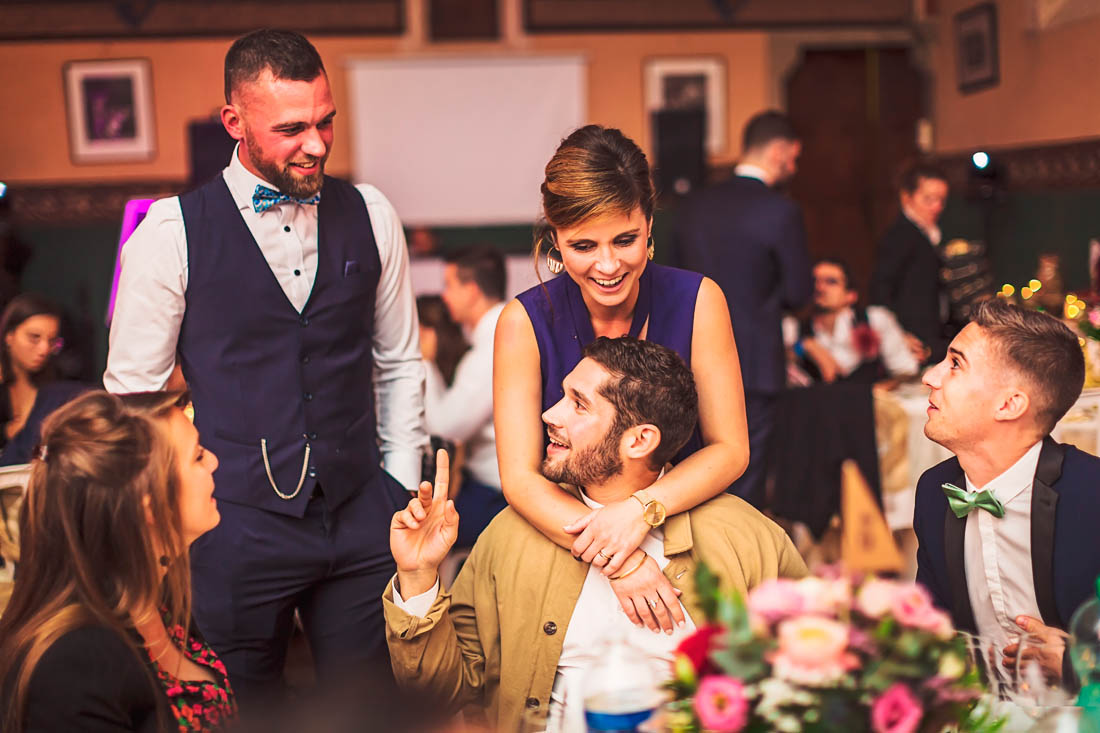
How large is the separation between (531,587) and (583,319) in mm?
484

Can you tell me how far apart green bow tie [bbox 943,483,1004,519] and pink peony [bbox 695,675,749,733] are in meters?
0.96

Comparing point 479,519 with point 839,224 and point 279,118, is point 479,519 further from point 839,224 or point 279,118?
point 839,224

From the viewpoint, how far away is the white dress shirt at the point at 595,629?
169 centimetres

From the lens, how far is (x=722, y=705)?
1.05 meters

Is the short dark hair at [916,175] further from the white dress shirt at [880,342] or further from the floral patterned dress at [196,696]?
the floral patterned dress at [196,696]

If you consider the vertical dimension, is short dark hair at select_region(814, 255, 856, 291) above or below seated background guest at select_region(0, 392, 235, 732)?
above

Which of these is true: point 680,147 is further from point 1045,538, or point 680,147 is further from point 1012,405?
point 1045,538

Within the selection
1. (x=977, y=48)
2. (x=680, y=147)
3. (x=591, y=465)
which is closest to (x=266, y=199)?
(x=591, y=465)

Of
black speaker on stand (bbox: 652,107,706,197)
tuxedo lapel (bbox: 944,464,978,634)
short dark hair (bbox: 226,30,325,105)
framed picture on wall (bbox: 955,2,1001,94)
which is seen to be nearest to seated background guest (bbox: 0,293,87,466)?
short dark hair (bbox: 226,30,325,105)

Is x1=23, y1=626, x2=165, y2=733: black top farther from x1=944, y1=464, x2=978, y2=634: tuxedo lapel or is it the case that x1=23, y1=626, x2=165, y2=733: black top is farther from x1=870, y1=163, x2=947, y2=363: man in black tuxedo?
x1=870, y1=163, x2=947, y2=363: man in black tuxedo

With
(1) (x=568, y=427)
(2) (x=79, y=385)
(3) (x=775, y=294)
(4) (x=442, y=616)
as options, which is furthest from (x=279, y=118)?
(3) (x=775, y=294)

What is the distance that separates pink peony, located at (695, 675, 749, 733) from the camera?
→ 103 cm

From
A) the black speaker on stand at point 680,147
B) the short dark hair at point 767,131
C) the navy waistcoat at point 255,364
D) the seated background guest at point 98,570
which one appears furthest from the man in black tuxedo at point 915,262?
the seated background guest at point 98,570

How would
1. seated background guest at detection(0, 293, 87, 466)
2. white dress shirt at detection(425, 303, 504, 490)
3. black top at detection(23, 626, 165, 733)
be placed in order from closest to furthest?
1. black top at detection(23, 626, 165, 733)
2. white dress shirt at detection(425, 303, 504, 490)
3. seated background guest at detection(0, 293, 87, 466)
